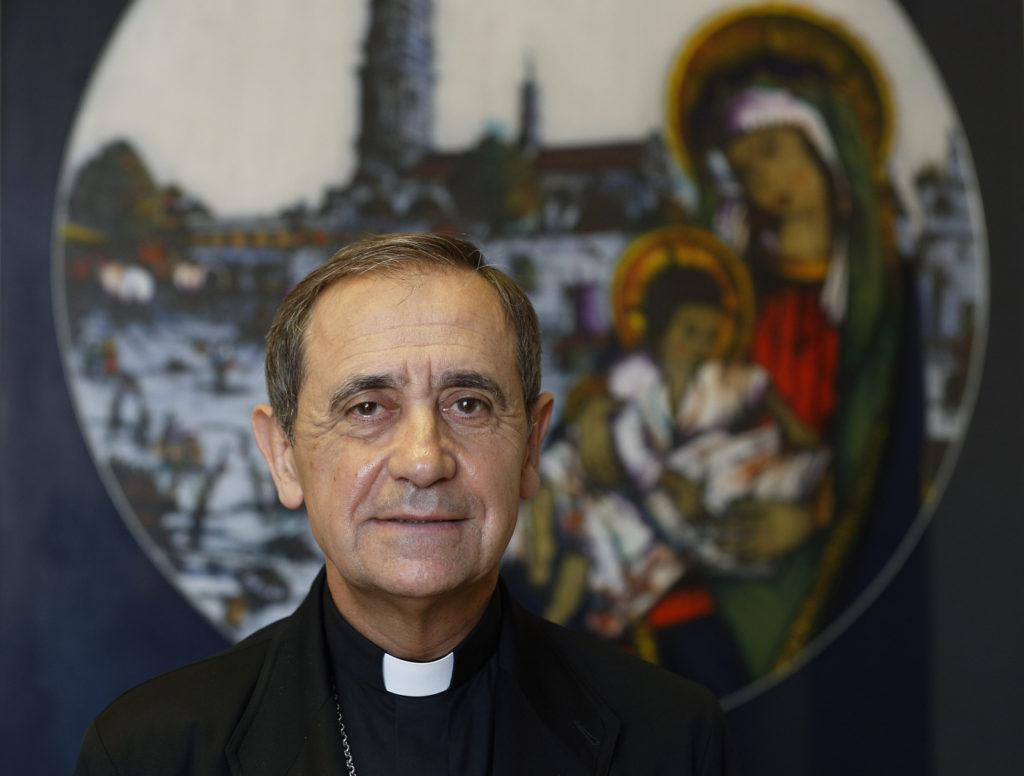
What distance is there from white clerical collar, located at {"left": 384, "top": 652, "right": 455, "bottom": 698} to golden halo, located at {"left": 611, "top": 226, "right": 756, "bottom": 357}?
1126mm

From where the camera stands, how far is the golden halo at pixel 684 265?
8.79 feet

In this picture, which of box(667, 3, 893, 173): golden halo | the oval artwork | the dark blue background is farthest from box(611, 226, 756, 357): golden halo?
the dark blue background

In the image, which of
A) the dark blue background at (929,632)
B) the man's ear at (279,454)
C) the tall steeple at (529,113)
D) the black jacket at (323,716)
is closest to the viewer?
the black jacket at (323,716)

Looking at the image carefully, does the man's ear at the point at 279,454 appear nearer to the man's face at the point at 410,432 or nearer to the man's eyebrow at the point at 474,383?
the man's face at the point at 410,432

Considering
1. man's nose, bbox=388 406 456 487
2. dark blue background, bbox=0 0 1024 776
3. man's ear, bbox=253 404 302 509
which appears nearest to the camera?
man's nose, bbox=388 406 456 487

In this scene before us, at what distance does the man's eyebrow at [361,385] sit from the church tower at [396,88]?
1241mm

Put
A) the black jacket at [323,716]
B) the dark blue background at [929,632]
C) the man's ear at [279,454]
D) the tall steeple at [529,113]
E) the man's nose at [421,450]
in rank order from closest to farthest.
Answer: the man's nose at [421,450] < the black jacket at [323,716] < the man's ear at [279,454] < the dark blue background at [929,632] < the tall steeple at [529,113]

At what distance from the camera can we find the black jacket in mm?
1717

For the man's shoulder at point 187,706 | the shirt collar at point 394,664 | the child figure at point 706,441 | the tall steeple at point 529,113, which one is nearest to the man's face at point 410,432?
the shirt collar at point 394,664

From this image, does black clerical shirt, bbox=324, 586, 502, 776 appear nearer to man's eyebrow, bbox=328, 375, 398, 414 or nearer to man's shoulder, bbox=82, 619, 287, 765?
man's shoulder, bbox=82, 619, 287, 765

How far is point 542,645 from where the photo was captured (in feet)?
→ 6.36

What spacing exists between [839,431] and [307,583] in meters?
1.36

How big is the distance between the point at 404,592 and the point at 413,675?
23 cm

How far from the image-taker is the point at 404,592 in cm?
165
